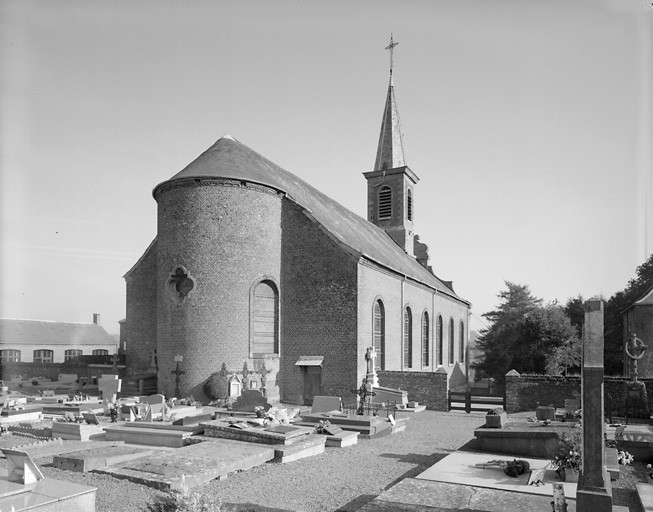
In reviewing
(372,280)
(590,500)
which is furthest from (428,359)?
(590,500)

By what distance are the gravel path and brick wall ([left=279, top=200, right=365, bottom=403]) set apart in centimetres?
748

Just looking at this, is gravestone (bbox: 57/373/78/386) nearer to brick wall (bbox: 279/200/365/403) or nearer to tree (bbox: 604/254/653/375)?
brick wall (bbox: 279/200/365/403)

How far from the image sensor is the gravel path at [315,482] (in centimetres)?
773

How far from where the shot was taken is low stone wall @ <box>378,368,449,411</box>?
2069 cm

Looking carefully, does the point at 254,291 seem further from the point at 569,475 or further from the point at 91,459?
the point at 569,475

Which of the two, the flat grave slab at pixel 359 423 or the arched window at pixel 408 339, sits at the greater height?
the arched window at pixel 408 339

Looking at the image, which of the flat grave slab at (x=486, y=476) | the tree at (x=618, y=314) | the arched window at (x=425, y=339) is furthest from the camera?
the tree at (x=618, y=314)

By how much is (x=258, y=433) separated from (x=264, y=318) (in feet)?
34.3

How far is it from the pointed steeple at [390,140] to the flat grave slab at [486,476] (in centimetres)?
3161

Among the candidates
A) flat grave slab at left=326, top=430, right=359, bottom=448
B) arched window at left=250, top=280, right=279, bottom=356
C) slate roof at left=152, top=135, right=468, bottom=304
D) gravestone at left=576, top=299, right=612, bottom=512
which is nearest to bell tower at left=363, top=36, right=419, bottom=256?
slate roof at left=152, top=135, right=468, bottom=304

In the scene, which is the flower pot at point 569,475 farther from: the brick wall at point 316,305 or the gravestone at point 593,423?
the brick wall at point 316,305

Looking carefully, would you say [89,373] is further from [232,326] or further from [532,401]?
[532,401]

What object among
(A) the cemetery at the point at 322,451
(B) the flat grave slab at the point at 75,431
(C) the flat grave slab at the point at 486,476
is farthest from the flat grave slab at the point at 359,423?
(B) the flat grave slab at the point at 75,431

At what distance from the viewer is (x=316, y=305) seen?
2145 cm
